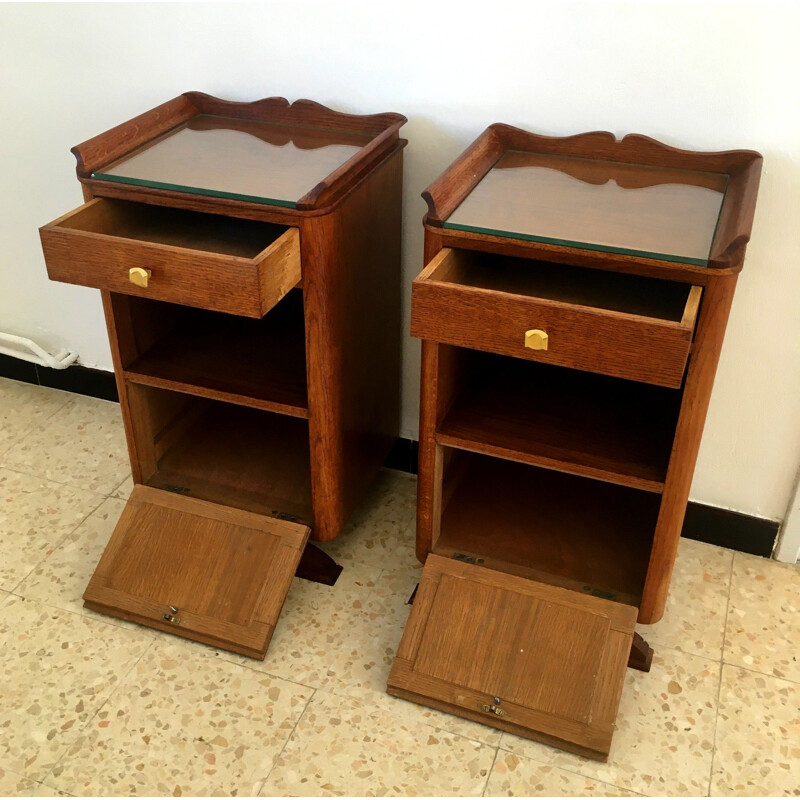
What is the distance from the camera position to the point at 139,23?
183cm

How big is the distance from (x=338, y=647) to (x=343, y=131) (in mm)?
989

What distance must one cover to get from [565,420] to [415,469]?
604 millimetres

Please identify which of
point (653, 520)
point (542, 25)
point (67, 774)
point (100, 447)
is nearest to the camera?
point (67, 774)

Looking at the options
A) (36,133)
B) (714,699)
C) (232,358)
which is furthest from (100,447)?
(714,699)

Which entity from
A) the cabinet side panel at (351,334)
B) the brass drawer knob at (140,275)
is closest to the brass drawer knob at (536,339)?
the cabinet side panel at (351,334)

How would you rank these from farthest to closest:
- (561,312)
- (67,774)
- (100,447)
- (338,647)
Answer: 1. (100,447)
2. (338,647)
3. (67,774)
4. (561,312)

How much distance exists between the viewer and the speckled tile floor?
1.47 metres

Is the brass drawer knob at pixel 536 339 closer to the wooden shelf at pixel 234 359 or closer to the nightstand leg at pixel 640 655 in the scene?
the wooden shelf at pixel 234 359

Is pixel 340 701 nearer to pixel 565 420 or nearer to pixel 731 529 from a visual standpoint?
pixel 565 420

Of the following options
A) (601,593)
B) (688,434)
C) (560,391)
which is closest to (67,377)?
(560,391)

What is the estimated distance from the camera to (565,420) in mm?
1608

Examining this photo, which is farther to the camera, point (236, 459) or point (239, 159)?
point (236, 459)

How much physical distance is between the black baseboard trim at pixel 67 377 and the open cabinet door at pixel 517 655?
1.17m

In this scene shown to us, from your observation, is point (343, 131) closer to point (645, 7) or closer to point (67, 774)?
point (645, 7)
